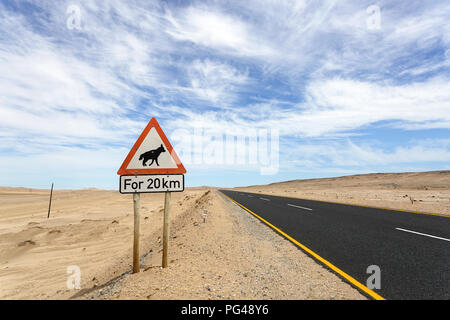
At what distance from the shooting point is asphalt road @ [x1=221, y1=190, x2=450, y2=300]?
12.4 ft

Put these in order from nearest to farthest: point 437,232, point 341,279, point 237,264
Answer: point 341,279
point 237,264
point 437,232

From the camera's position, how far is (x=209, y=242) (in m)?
6.45

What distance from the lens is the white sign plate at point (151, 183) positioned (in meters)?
4.06

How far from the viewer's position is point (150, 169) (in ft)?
13.6

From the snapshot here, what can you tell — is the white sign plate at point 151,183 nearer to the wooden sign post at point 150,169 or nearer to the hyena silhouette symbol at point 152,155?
the wooden sign post at point 150,169

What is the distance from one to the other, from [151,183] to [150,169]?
0.78 ft

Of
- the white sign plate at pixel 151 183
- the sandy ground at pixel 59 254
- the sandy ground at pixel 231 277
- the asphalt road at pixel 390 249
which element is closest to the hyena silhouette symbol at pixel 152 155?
the white sign plate at pixel 151 183

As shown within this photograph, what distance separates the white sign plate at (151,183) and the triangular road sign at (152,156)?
83 mm

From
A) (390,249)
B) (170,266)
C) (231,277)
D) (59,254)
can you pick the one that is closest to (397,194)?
(390,249)

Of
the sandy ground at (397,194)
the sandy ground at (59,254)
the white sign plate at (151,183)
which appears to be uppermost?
the white sign plate at (151,183)
